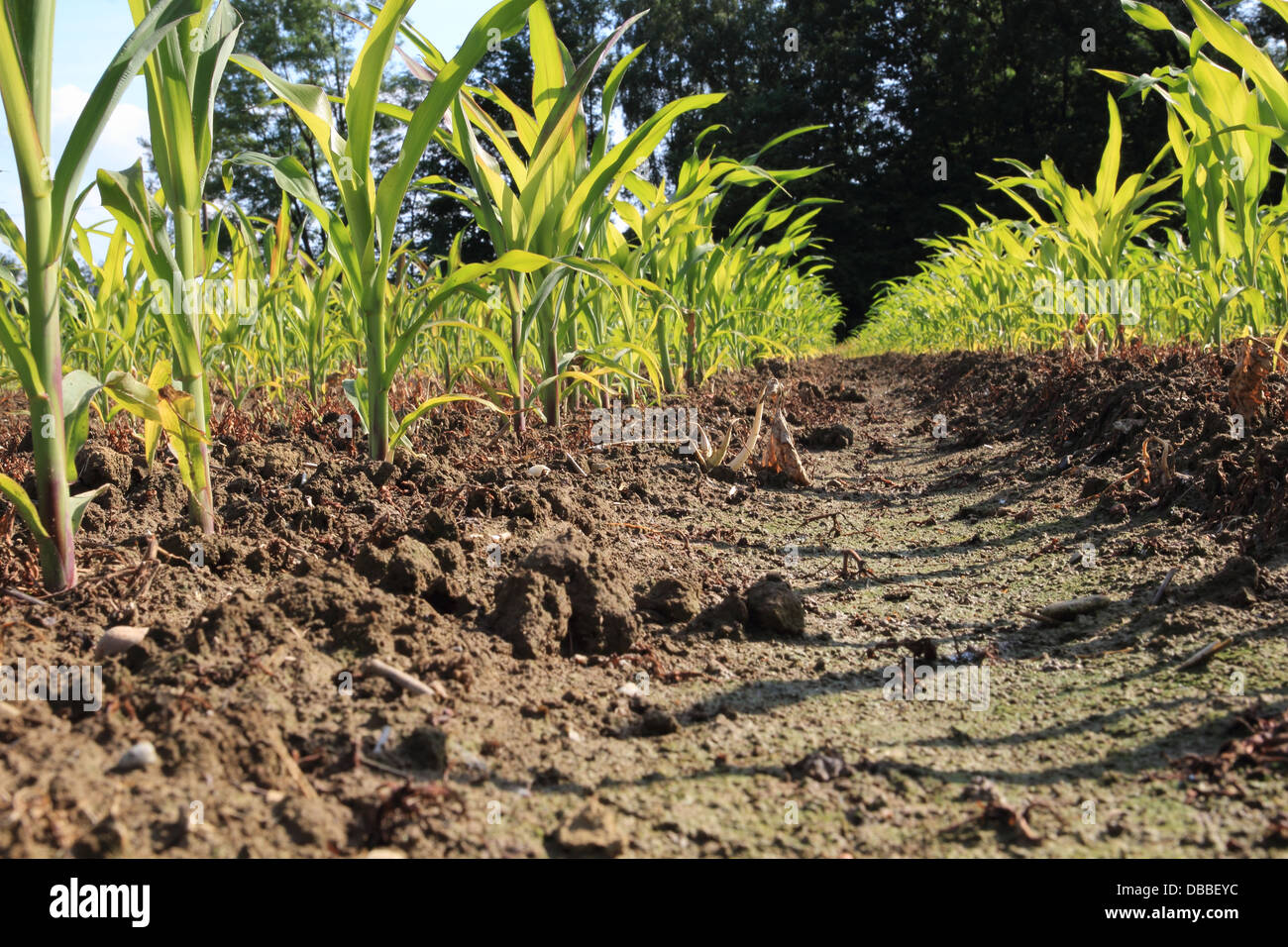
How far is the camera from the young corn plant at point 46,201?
1.07 m

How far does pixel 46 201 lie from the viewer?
3.62 ft

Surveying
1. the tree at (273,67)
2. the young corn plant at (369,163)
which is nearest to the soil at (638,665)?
the young corn plant at (369,163)

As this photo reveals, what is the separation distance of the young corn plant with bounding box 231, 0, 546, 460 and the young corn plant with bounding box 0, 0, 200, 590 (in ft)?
1.95

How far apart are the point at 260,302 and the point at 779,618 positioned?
1890mm

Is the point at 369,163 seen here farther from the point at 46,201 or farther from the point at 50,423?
the point at 50,423

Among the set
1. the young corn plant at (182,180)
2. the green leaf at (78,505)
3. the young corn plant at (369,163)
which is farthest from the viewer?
the young corn plant at (369,163)

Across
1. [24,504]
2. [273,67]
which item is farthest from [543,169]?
[273,67]

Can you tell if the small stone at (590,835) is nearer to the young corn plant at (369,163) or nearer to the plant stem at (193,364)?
the plant stem at (193,364)

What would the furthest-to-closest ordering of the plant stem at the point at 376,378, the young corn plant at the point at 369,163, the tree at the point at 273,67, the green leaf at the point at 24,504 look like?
the tree at the point at 273,67 → the plant stem at the point at 376,378 → the young corn plant at the point at 369,163 → the green leaf at the point at 24,504

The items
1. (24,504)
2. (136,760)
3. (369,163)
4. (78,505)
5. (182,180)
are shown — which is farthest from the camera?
(369,163)

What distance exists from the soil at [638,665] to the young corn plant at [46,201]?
13 centimetres

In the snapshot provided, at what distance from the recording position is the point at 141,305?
257 centimetres

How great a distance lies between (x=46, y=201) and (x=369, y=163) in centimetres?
82

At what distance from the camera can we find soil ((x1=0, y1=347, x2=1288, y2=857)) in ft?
2.61
